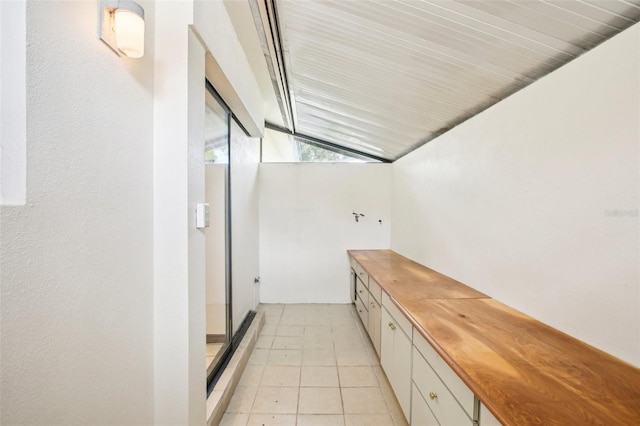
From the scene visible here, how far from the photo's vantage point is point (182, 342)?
3.99 ft

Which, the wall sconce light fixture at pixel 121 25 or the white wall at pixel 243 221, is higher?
the wall sconce light fixture at pixel 121 25

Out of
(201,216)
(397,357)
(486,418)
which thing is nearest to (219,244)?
(201,216)

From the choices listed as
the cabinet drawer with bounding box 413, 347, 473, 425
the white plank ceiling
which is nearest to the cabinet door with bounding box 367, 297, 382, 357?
the cabinet drawer with bounding box 413, 347, 473, 425

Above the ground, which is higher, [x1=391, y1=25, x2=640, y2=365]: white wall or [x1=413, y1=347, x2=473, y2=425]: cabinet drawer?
[x1=391, y1=25, x2=640, y2=365]: white wall

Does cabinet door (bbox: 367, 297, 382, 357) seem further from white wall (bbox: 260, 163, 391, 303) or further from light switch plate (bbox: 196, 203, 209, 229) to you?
light switch plate (bbox: 196, 203, 209, 229)

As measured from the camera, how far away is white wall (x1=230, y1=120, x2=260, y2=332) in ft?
8.55

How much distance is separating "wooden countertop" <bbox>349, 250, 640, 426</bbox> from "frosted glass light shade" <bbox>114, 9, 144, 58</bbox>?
5.77 ft

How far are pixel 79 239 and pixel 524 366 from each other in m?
1.69

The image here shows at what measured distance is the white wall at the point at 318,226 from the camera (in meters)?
3.96

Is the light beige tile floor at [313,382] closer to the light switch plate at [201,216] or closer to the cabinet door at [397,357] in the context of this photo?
the cabinet door at [397,357]

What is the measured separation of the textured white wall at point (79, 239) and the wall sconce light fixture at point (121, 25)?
0.03m

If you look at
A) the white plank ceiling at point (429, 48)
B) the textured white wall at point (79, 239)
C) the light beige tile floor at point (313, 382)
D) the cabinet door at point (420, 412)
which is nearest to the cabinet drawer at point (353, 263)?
the light beige tile floor at point (313, 382)

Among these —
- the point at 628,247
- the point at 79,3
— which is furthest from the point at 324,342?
the point at 79,3

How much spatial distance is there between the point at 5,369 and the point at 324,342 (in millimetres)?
2584
